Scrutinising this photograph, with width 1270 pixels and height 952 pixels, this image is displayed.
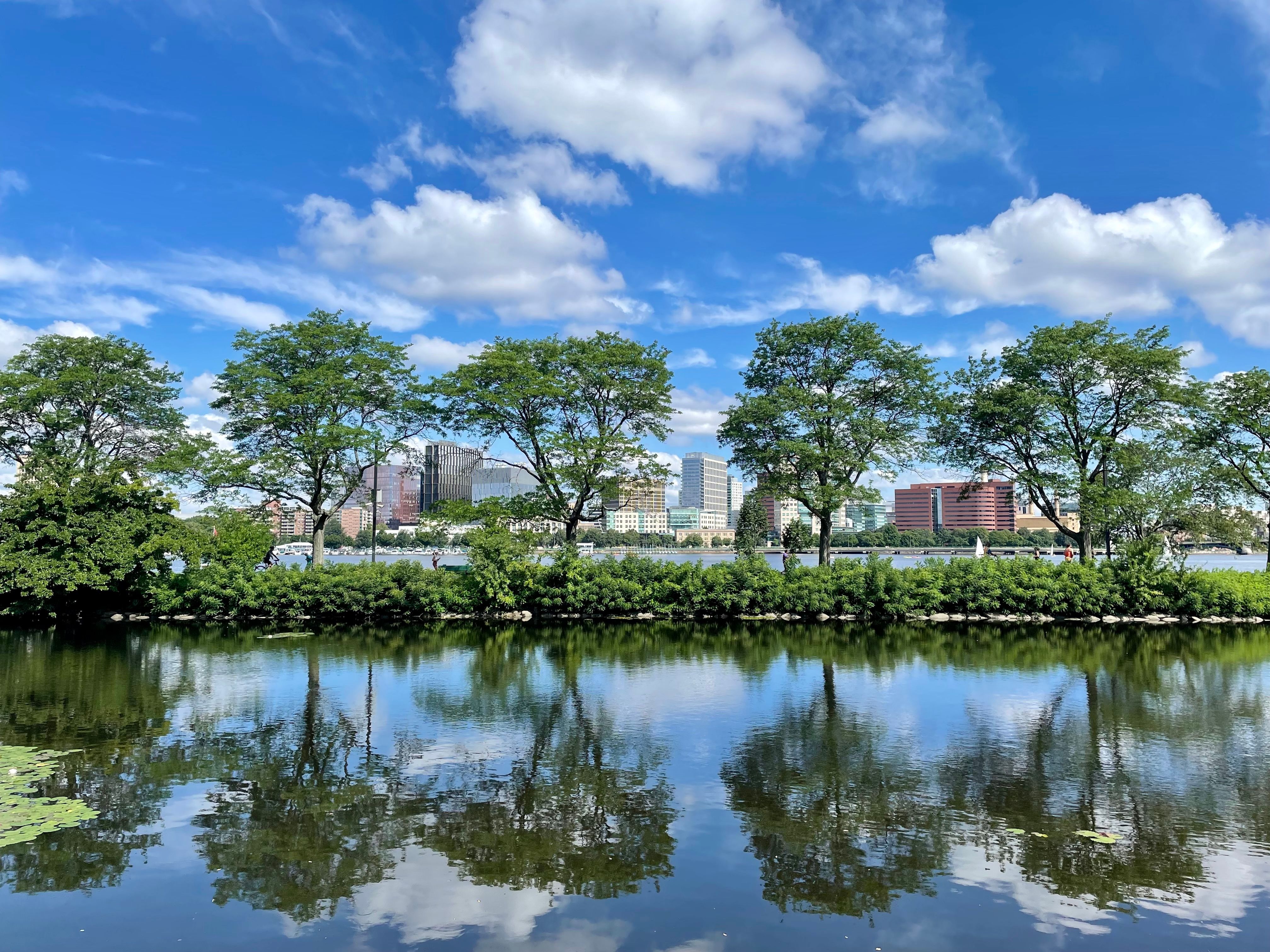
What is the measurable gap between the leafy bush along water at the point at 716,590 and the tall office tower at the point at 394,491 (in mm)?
5416

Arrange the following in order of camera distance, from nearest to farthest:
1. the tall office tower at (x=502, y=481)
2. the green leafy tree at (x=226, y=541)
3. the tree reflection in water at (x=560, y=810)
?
the tree reflection in water at (x=560, y=810), the green leafy tree at (x=226, y=541), the tall office tower at (x=502, y=481)

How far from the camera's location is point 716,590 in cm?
2941

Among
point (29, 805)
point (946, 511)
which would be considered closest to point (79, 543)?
point (29, 805)

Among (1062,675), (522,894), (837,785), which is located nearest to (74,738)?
(522,894)

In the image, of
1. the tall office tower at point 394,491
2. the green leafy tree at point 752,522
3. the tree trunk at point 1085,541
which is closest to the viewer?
the tree trunk at point 1085,541

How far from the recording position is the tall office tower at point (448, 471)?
3575cm

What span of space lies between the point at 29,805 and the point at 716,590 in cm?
2277

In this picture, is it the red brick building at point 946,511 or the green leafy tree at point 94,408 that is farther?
the red brick building at point 946,511

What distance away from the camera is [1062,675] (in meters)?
17.3

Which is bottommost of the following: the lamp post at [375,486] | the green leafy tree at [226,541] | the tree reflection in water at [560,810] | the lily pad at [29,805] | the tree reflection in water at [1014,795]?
the lily pad at [29,805]

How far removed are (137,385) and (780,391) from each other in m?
30.1

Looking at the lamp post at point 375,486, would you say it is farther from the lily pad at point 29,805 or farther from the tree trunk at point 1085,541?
the tree trunk at point 1085,541

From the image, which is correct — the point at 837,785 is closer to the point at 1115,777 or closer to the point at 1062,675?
the point at 1115,777

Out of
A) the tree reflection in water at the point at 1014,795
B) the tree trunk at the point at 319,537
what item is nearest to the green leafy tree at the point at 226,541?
the tree trunk at the point at 319,537
